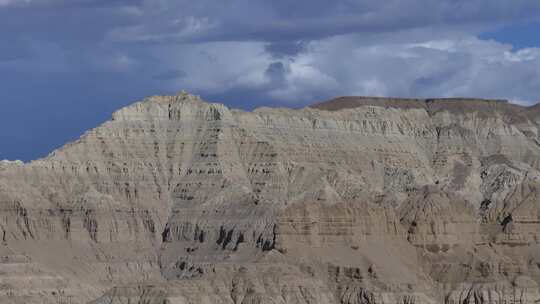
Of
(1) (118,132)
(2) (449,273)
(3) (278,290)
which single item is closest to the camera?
(3) (278,290)

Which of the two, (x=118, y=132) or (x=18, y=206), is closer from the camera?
(x=18, y=206)

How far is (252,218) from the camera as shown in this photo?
515ft

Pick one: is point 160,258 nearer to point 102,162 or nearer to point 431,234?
point 102,162

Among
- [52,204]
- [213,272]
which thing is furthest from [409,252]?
[52,204]

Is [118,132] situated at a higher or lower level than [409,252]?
higher

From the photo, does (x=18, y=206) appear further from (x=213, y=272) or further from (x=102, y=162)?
(x=213, y=272)

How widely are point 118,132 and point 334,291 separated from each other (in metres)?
40.7

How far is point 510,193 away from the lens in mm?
163750

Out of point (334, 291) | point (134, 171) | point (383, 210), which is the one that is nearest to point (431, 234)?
point (383, 210)

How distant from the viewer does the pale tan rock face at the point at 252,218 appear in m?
135

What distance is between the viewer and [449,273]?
140m

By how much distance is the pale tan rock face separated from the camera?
135m

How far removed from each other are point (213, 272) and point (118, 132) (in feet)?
116

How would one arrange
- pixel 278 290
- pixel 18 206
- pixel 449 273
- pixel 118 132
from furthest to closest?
pixel 118 132, pixel 18 206, pixel 449 273, pixel 278 290
